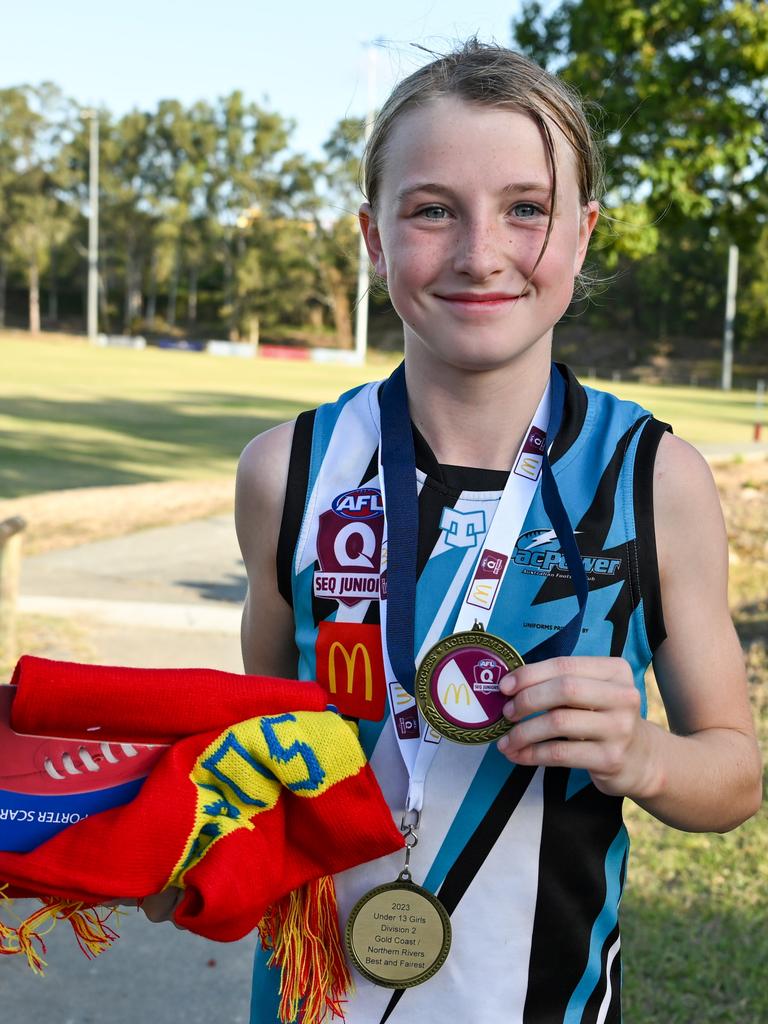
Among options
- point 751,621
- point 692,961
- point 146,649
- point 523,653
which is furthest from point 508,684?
point 751,621

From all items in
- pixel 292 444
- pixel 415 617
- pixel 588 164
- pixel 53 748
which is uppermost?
pixel 588 164

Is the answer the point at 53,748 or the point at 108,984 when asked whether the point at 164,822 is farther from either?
the point at 108,984

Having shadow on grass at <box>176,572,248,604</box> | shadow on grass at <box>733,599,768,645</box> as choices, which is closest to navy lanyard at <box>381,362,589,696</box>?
shadow on grass at <box>733,599,768,645</box>

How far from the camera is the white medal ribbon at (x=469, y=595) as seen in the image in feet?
5.25

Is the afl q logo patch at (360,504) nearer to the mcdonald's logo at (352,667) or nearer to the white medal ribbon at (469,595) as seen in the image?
the white medal ribbon at (469,595)

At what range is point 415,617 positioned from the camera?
5.45 ft

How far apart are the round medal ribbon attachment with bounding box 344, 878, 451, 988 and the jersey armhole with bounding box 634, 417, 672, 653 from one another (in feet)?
1.59

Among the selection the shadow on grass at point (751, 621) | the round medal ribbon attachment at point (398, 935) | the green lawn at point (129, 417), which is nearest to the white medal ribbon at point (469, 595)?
the round medal ribbon attachment at point (398, 935)

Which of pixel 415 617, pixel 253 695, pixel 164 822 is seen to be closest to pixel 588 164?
pixel 415 617

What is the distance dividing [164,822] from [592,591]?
0.64 metres

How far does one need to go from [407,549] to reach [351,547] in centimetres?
10

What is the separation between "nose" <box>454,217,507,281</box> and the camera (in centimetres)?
156

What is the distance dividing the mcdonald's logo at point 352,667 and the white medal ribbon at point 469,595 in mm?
32

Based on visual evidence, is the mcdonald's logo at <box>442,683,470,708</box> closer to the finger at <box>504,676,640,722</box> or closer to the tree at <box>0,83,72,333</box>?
the finger at <box>504,676,640,722</box>
